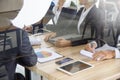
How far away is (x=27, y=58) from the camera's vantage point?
120 centimetres

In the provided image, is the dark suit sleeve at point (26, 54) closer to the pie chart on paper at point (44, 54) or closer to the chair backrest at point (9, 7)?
the pie chart on paper at point (44, 54)

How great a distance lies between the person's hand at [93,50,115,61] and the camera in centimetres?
126

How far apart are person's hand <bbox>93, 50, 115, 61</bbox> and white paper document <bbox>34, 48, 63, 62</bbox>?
228mm

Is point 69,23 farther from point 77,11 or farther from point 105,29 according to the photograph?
point 105,29

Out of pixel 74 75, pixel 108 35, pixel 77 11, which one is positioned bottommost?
pixel 74 75

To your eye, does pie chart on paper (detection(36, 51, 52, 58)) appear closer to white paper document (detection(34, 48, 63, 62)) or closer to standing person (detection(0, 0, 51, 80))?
white paper document (detection(34, 48, 63, 62))

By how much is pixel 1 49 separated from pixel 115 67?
2.03 ft

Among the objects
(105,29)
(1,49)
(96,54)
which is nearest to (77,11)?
(105,29)

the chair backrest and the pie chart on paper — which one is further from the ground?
the chair backrest

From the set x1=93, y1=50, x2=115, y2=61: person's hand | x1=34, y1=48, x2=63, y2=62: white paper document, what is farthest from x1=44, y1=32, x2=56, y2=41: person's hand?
x1=93, y1=50, x2=115, y2=61: person's hand

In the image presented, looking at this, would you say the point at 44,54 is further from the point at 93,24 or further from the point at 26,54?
the point at 93,24

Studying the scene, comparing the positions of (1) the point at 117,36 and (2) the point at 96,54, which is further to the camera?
(1) the point at 117,36

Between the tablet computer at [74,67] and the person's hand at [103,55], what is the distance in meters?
0.10

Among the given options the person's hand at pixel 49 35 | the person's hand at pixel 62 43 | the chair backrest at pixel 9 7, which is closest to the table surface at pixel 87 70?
the person's hand at pixel 62 43
